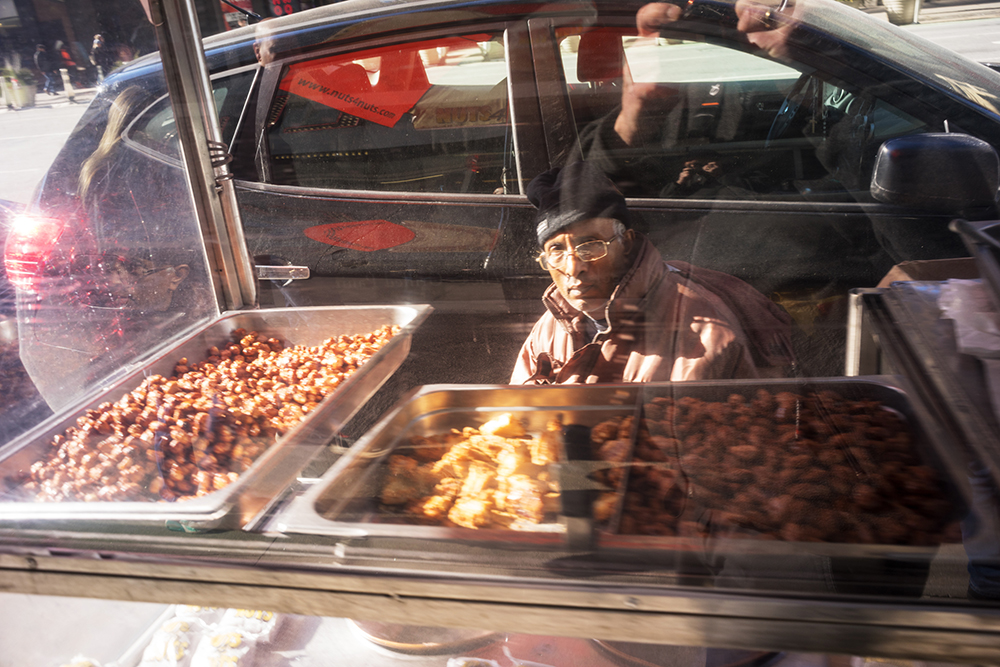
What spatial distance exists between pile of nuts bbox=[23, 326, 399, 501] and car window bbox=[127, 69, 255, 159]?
0.66m

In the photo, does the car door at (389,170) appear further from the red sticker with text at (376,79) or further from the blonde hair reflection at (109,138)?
the blonde hair reflection at (109,138)

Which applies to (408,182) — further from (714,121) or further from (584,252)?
(714,121)

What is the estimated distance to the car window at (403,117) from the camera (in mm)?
1786

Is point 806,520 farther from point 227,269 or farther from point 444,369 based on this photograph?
point 227,269

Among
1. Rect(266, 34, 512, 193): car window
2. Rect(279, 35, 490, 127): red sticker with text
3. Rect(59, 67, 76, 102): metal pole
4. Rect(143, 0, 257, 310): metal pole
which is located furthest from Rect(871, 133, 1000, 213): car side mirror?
Rect(59, 67, 76, 102): metal pole

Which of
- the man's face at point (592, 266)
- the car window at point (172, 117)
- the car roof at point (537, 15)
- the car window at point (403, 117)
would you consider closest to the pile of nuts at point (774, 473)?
the man's face at point (592, 266)

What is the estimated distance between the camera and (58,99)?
1.53 m

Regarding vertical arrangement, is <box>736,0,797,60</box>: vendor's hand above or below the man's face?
above

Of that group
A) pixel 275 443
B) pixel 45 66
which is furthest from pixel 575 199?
pixel 45 66

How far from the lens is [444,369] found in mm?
1494

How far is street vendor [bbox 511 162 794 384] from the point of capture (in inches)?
54.1

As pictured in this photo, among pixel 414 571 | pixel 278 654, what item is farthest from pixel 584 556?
pixel 278 654

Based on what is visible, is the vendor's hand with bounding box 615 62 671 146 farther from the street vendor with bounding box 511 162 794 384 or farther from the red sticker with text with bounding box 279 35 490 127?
the red sticker with text with bounding box 279 35 490 127

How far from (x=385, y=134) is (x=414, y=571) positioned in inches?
56.8
